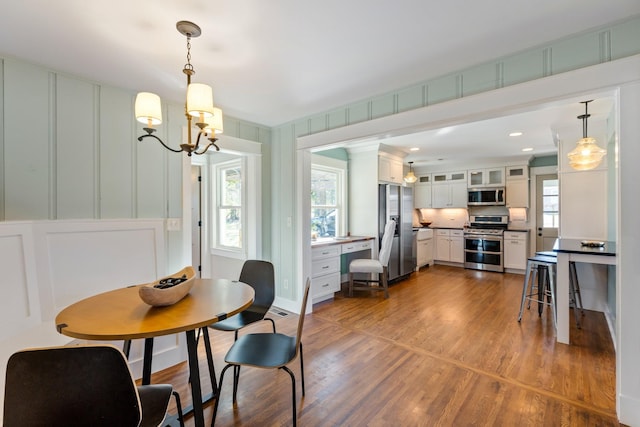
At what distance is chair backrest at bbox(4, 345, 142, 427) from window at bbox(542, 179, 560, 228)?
7588 mm

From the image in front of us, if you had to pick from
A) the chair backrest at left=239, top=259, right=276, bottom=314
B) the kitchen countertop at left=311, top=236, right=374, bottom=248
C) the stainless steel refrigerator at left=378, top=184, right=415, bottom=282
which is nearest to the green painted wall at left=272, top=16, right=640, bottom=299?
the kitchen countertop at left=311, top=236, right=374, bottom=248

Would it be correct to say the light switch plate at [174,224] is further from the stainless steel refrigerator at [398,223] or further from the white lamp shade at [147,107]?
the stainless steel refrigerator at [398,223]

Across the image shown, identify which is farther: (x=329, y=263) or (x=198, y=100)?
(x=329, y=263)

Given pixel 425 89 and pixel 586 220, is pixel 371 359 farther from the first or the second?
pixel 586 220

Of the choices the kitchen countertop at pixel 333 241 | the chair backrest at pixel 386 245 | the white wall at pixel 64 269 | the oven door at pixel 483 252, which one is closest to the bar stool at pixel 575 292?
the chair backrest at pixel 386 245

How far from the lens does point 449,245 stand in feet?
22.4

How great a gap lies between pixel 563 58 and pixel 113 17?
2864mm

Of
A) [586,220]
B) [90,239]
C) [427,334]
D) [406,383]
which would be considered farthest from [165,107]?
[586,220]

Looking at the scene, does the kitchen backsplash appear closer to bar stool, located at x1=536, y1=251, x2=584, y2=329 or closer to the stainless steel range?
the stainless steel range

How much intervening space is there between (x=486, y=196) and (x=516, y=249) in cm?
128

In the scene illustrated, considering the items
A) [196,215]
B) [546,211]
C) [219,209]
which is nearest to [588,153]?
[546,211]

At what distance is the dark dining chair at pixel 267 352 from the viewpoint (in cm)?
163

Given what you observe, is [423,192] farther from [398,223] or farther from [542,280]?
[542,280]

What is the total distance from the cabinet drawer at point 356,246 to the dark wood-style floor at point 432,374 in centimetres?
102
